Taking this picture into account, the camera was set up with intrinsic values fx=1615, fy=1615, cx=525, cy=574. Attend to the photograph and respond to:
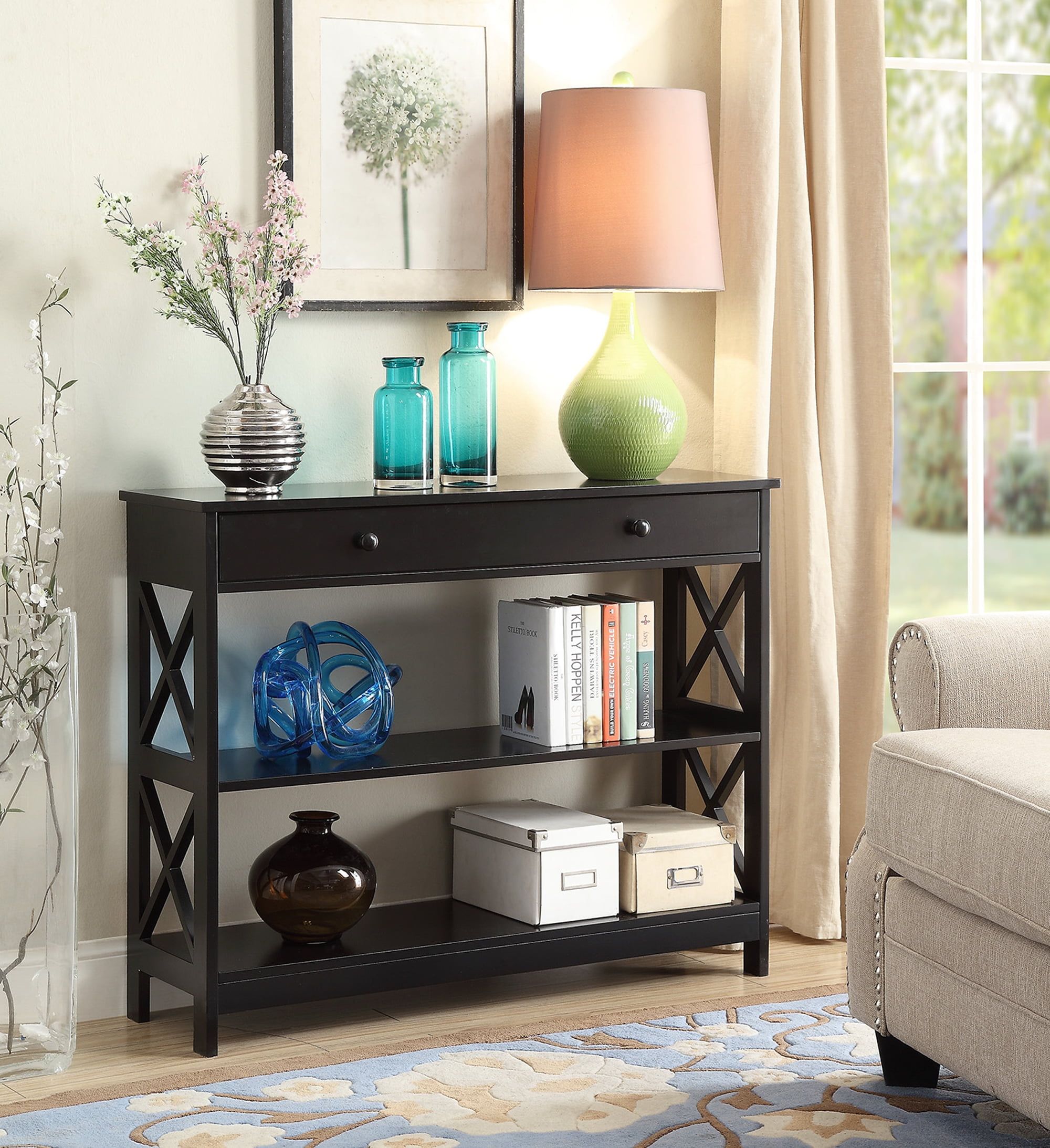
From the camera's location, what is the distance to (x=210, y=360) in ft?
8.95

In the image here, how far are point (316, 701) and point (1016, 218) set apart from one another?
615 cm

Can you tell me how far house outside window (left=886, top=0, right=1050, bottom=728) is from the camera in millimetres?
7000

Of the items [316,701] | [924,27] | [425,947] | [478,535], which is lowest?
[425,947]

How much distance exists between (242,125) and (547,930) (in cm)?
145

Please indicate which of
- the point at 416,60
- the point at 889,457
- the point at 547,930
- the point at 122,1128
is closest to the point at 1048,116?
the point at 889,457

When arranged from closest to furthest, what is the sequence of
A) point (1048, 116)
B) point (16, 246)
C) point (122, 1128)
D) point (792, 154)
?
point (122, 1128) < point (16, 246) < point (792, 154) < point (1048, 116)

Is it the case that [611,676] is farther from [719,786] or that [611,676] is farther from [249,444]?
[249,444]

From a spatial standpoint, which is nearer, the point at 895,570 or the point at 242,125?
the point at 242,125

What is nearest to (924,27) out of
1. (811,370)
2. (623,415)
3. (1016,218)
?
(1016,218)

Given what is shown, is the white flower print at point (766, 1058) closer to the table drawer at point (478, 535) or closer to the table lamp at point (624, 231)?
the table drawer at point (478, 535)

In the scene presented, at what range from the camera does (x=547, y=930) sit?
271 cm

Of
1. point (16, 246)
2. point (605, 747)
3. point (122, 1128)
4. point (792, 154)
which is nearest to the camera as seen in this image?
point (122, 1128)

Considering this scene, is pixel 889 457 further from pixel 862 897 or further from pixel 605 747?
pixel 862 897

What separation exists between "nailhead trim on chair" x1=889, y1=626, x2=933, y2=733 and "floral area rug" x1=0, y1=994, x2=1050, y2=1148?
1.73ft
